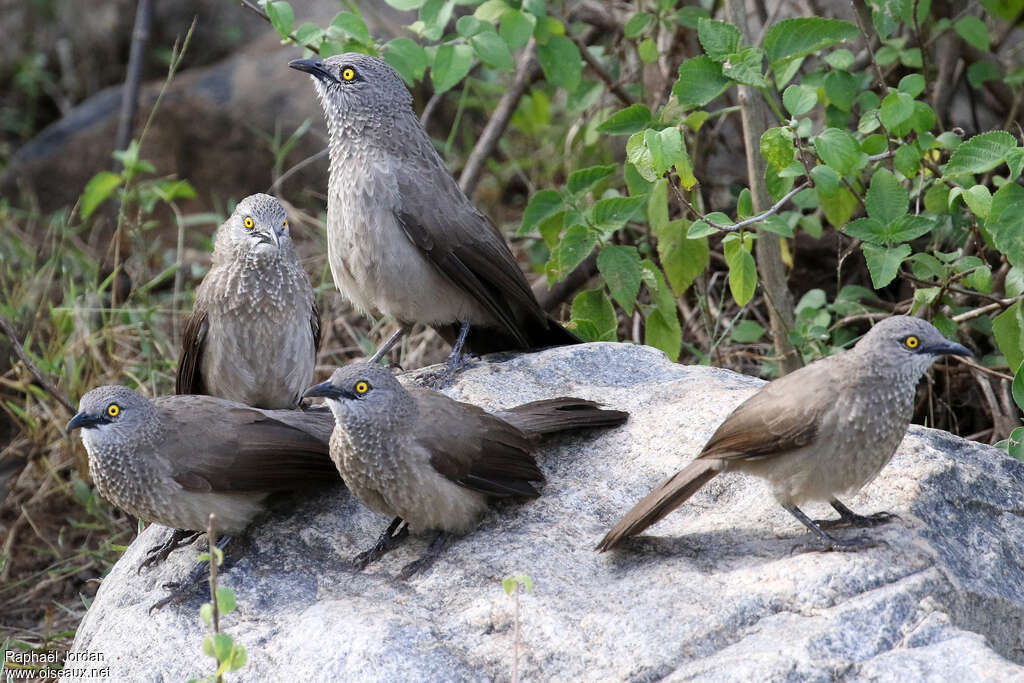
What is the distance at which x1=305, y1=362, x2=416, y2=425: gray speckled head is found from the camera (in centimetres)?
386

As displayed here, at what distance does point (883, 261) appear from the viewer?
14.5 feet

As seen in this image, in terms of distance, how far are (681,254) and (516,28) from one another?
1277mm

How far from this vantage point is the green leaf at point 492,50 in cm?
511

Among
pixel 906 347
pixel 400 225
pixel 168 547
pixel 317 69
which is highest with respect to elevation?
pixel 317 69

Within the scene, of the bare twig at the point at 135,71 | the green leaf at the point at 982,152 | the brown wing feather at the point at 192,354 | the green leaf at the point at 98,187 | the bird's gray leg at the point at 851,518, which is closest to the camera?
the bird's gray leg at the point at 851,518

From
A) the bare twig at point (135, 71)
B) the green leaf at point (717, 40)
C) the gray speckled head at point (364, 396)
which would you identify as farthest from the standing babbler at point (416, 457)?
the bare twig at point (135, 71)

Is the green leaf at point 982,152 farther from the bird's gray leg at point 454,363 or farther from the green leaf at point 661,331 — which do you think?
the bird's gray leg at point 454,363

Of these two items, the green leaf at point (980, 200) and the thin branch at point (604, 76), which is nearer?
the green leaf at point (980, 200)

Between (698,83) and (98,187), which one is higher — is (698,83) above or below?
above

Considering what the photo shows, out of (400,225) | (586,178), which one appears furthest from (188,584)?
(586,178)

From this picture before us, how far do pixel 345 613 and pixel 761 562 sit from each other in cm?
128

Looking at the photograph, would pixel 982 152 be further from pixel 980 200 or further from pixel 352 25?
pixel 352 25

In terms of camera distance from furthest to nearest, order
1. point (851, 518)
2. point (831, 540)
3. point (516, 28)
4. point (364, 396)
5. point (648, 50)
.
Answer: point (648, 50), point (516, 28), point (364, 396), point (851, 518), point (831, 540)

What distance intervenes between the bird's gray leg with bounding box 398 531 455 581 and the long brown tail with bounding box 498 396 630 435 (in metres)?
0.52
